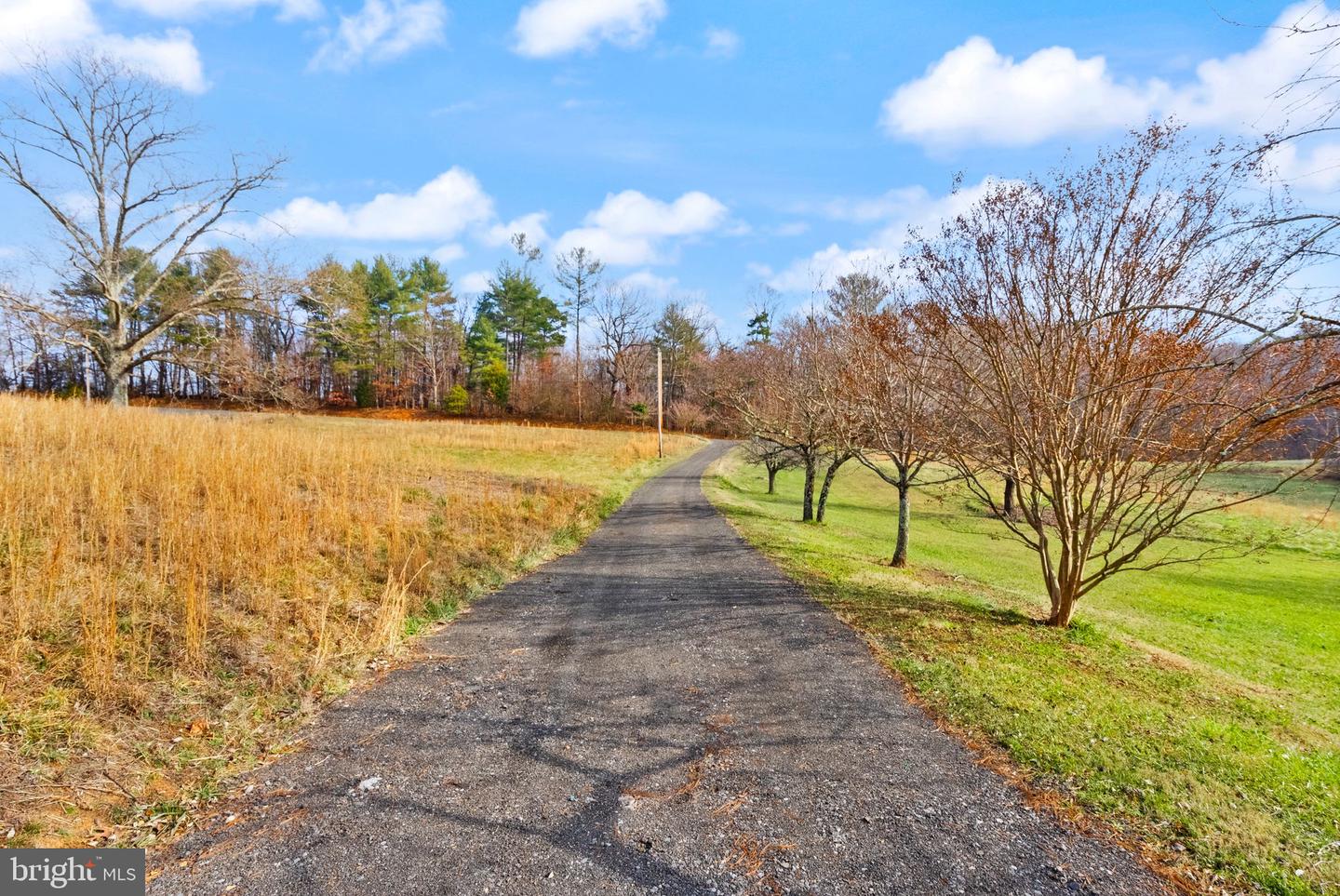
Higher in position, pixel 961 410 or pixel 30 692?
pixel 961 410

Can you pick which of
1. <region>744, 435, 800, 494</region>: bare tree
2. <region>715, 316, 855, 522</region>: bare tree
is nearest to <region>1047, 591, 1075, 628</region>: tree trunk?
A: <region>715, 316, 855, 522</region>: bare tree

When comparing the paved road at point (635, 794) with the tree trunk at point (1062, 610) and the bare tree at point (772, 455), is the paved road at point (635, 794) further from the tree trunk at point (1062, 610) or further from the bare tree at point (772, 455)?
the bare tree at point (772, 455)

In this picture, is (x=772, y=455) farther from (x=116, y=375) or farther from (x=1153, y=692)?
(x=116, y=375)

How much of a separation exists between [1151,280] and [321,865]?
8.23 m

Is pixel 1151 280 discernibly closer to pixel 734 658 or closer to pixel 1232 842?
pixel 1232 842

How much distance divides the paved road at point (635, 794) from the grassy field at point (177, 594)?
521mm

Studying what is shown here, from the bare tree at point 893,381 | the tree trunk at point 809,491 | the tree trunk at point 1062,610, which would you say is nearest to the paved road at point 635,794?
the tree trunk at point 1062,610

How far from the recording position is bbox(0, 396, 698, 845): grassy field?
313 centimetres

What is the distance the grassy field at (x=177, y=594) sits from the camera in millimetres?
3127

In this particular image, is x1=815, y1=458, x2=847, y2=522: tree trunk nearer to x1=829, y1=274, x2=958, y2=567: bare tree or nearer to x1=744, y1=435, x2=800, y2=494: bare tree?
x1=744, y1=435, x2=800, y2=494: bare tree

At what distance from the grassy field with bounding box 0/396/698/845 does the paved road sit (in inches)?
20.5

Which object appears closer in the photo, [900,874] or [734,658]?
[900,874]

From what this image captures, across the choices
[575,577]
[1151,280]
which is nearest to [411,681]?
[575,577]

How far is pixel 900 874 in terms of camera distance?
263 cm
